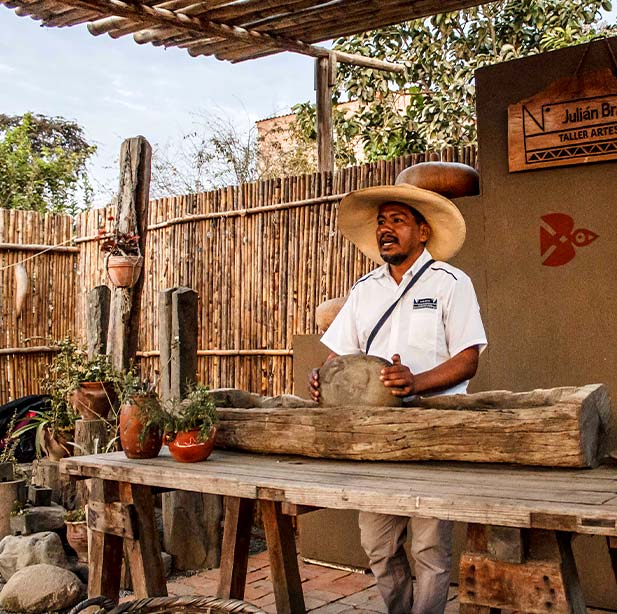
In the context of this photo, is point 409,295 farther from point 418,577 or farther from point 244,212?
point 244,212

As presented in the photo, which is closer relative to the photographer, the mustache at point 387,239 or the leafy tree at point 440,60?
the mustache at point 387,239

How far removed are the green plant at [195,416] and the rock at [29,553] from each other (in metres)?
1.98

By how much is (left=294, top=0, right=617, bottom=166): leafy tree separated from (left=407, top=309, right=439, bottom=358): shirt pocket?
704cm

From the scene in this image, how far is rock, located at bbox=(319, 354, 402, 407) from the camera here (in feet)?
8.78

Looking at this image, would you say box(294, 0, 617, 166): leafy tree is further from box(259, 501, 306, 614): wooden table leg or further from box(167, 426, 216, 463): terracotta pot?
box(167, 426, 216, 463): terracotta pot

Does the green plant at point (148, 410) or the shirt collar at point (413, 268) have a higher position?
the shirt collar at point (413, 268)

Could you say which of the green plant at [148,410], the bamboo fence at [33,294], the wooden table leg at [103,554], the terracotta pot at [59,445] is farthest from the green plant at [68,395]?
the green plant at [148,410]

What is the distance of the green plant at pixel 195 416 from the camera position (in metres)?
2.82

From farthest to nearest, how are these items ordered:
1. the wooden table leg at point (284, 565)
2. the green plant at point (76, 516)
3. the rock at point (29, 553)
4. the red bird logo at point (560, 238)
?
the green plant at point (76, 516) → the rock at point (29, 553) → the red bird logo at point (560, 238) → the wooden table leg at point (284, 565)

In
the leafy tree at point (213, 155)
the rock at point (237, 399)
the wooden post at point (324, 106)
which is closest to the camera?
the rock at point (237, 399)

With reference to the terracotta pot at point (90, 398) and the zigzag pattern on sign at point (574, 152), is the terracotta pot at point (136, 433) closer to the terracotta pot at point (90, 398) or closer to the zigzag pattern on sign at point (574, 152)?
the zigzag pattern on sign at point (574, 152)

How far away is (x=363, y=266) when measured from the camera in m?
5.07

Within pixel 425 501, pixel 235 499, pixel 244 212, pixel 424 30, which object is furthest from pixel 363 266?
pixel 424 30

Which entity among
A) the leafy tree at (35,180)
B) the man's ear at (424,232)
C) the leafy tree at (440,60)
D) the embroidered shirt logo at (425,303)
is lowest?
the embroidered shirt logo at (425,303)
